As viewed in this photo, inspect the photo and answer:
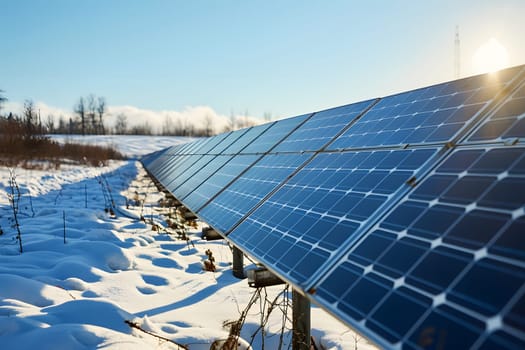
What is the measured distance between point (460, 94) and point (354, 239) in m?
2.92

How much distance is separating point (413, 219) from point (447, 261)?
568 mm

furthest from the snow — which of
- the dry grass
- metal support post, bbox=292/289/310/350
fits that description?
the dry grass

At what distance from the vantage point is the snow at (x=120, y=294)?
3104 millimetres

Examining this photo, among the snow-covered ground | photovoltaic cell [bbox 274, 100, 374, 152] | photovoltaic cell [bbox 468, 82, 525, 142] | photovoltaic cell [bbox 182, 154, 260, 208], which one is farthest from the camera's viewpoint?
the snow-covered ground

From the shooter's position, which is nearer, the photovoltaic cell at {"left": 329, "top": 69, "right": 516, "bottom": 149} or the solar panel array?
the solar panel array

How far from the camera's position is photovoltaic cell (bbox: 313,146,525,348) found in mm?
1562

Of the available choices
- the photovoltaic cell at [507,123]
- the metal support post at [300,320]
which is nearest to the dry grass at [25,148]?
the metal support post at [300,320]

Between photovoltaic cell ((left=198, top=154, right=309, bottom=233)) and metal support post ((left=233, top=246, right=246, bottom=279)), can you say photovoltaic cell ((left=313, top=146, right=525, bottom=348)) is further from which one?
metal support post ((left=233, top=246, right=246, bottom=279))

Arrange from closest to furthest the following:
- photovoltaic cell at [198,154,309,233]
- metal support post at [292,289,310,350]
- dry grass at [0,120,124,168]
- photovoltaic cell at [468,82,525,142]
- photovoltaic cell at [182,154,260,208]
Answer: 1. photovoltaic cell at [468,82,525,142]
2. metal support post at [292,289,310,350]
3. photovoltaic cell at [198,154,309,233]
4. photovoltaic cell at [182,154,260,208]
5. dry grass at [0,120,124,168]

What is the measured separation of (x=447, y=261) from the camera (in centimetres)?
196

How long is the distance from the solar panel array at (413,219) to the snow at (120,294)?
105cm

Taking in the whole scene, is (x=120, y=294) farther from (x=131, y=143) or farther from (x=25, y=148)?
(x=131, y=143)

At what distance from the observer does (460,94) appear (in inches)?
172

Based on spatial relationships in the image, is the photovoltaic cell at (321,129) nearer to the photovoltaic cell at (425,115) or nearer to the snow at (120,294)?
the photovoltaic cell at (425,115)
